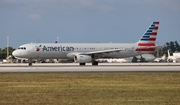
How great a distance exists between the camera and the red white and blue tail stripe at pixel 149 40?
69.6 m

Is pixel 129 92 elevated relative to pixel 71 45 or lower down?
lower down

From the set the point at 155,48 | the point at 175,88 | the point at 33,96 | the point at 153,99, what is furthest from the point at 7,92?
the point at 155,48

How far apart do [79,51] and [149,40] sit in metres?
12.6

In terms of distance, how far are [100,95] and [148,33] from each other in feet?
171

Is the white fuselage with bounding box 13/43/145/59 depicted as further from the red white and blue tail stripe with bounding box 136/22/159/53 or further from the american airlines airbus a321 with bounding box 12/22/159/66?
the red white and blue tail stripe with bounding box 136/22/159/53

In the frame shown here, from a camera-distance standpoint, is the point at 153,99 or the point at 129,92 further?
the point at 129,92

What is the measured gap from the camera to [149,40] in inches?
2790

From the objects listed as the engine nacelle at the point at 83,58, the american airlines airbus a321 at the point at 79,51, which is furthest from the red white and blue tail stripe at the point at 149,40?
the engine nacelle at the point at 83,58

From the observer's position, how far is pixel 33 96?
20.0 metres

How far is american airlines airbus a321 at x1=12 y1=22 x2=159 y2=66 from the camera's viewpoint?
63812 millimetres

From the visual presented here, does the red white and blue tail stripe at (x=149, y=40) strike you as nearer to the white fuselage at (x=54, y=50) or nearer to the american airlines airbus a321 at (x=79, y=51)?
the american airlines airbus a321 at (x=79, y=51)

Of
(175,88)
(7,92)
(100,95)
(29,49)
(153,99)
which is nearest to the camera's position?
(153,99)

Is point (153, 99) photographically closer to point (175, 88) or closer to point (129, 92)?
point (129, 92)

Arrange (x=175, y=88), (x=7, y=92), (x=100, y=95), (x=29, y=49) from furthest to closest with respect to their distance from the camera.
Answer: (x=29, y=49) → (x=175, y=88) → (x=7, y=92) → (x=100, y=95)
